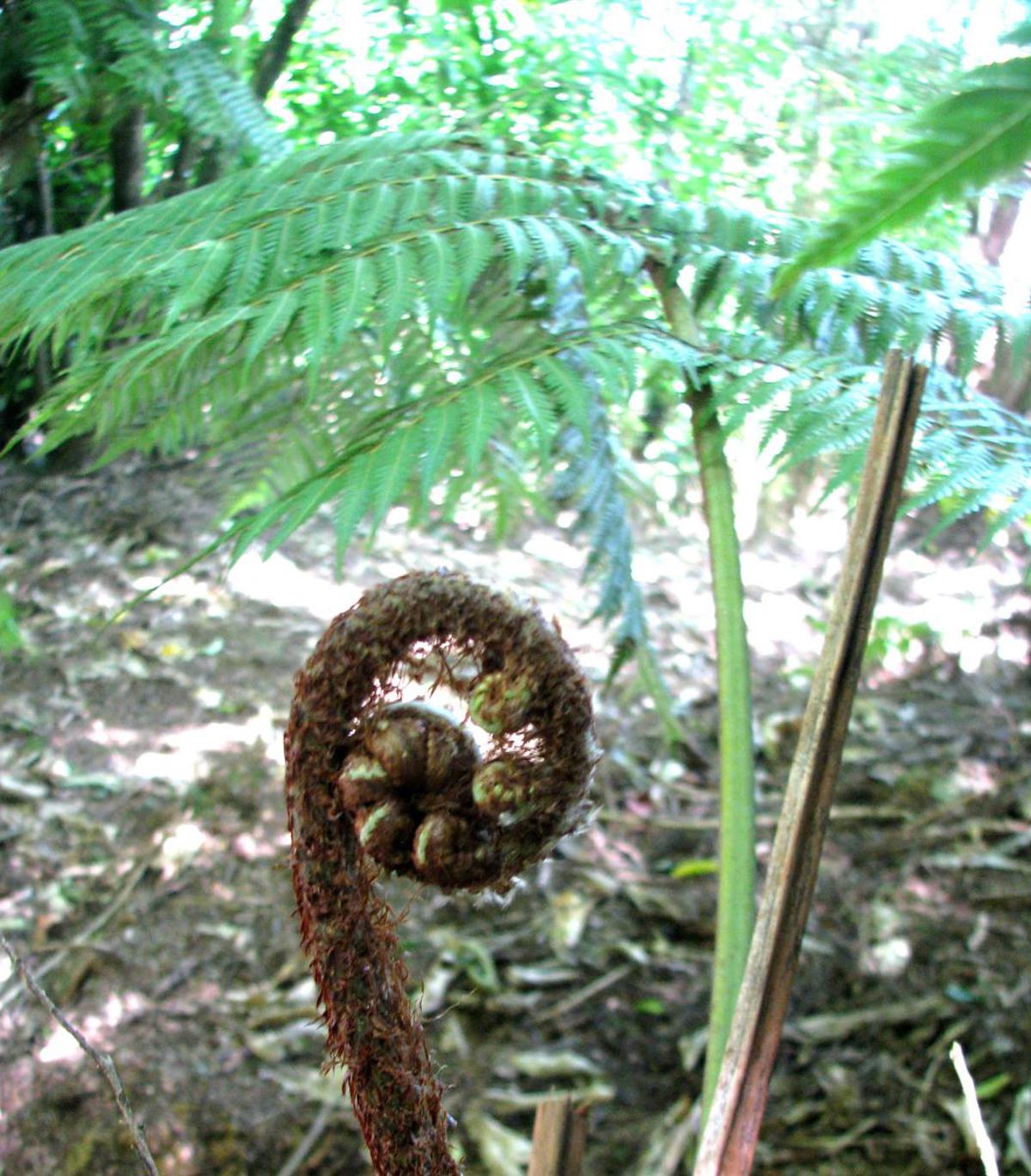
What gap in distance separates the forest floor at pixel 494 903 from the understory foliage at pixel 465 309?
0.37 metres

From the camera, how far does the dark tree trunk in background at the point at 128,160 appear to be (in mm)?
2572

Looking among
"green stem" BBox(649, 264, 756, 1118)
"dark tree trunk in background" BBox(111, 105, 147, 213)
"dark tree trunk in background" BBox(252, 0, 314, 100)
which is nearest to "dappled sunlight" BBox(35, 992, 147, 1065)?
"green stem" BBox(649, 264, 756, 1118)

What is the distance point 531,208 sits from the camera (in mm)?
1247

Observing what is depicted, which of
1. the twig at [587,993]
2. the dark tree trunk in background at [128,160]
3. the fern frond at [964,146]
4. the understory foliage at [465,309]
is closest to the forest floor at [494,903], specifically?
the twig at [587,993]

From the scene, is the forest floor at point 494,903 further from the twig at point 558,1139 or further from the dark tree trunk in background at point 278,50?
the dark tree trunk in background at point 278,50

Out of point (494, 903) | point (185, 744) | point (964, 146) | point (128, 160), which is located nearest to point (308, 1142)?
point (494, 903)

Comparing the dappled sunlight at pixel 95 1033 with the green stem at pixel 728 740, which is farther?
the dappled sunlight at pixel 95 1033

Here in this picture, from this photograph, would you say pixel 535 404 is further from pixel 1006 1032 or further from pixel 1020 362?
pixel 1006 1032

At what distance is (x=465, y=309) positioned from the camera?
1.45 metres

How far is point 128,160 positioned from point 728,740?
2.17 metres

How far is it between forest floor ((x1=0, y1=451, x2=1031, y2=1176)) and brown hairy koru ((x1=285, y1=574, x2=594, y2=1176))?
66 centimetres

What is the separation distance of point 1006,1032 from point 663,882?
69cm

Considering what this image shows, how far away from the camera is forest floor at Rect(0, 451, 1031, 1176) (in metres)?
1.82

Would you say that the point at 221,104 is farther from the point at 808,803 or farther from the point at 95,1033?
the point at 808,803
